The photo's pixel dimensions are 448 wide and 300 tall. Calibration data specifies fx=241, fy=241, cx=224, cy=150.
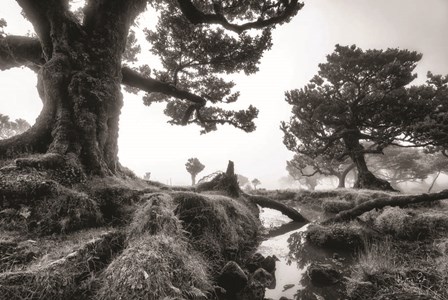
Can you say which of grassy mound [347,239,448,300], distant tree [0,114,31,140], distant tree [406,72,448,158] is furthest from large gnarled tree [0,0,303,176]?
distant tree [0,114,31,140]

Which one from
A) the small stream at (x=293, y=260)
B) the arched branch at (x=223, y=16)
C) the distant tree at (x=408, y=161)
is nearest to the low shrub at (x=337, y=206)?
the small stream at (x=293, y=260)

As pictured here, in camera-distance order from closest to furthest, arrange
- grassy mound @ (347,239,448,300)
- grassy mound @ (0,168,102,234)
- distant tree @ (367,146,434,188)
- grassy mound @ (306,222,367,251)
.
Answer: grassy mound @ (347,239,448,300)
grassy mound @ (0,168,102,234)
grassy mound @ (306,222,367,251)
distant tree @ (367,146,434,188)

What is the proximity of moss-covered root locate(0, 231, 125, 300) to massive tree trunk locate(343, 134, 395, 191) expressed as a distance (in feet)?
61.9

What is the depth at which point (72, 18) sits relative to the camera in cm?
732

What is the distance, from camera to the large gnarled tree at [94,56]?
6.11 meters

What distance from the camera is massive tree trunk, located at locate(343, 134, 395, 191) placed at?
57.7 feet

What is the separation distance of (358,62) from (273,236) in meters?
15.9

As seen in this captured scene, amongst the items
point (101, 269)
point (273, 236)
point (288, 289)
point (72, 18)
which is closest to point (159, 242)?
point (101, 269)

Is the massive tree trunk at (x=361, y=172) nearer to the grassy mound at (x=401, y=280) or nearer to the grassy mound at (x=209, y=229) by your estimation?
the grassy mound at (x=401, y=280)

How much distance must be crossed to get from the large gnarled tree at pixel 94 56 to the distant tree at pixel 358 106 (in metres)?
9.07

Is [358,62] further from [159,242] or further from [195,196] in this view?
[159,242]

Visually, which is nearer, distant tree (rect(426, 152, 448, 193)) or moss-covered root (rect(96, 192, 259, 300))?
moss-covered root (rect(96, 192, 259, 300))

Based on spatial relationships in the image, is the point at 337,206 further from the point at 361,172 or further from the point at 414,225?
the point at 361,172

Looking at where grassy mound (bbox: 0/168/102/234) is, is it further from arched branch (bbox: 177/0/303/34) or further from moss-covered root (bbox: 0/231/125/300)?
arched branch (bbox: 177/0/303/34)
